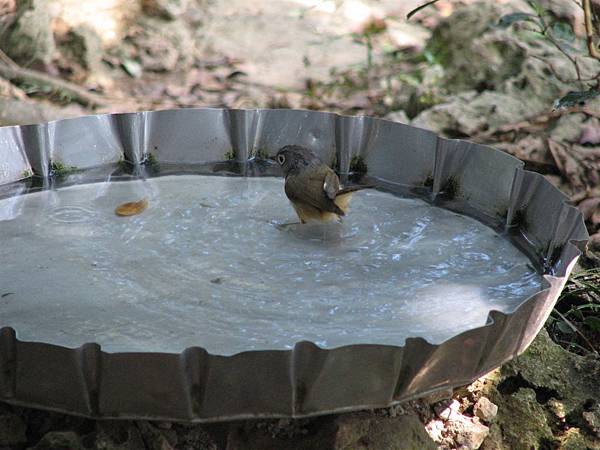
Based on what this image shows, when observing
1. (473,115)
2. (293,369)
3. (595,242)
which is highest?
(293,369)

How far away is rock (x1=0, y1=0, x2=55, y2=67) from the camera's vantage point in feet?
20.3

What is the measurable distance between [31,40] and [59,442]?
15.6ft

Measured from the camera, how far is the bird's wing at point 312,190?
298cm

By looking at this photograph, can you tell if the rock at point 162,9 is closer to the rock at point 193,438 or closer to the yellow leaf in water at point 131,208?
the yellow leaf in water at point 131,208

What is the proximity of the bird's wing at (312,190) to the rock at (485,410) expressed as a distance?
80 cm

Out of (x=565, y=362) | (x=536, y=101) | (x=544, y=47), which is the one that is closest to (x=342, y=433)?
(x=565, y=362)

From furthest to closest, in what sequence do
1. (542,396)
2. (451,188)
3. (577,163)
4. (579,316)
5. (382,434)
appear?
(577,163) → (451,188) → (579,316) → (542,396) → (382,434)

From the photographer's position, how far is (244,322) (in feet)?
7.85

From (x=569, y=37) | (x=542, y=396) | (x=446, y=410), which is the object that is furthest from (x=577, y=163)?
(x=446, y=410)

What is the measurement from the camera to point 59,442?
1.99 meters

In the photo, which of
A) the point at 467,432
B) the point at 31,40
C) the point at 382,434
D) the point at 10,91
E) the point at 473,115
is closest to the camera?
the point at 382,434

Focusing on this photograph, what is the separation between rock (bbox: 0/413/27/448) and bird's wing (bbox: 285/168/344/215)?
4.20 feet

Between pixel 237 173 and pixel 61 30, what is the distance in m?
3.40

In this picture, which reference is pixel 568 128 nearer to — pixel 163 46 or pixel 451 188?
pixel 451 188
